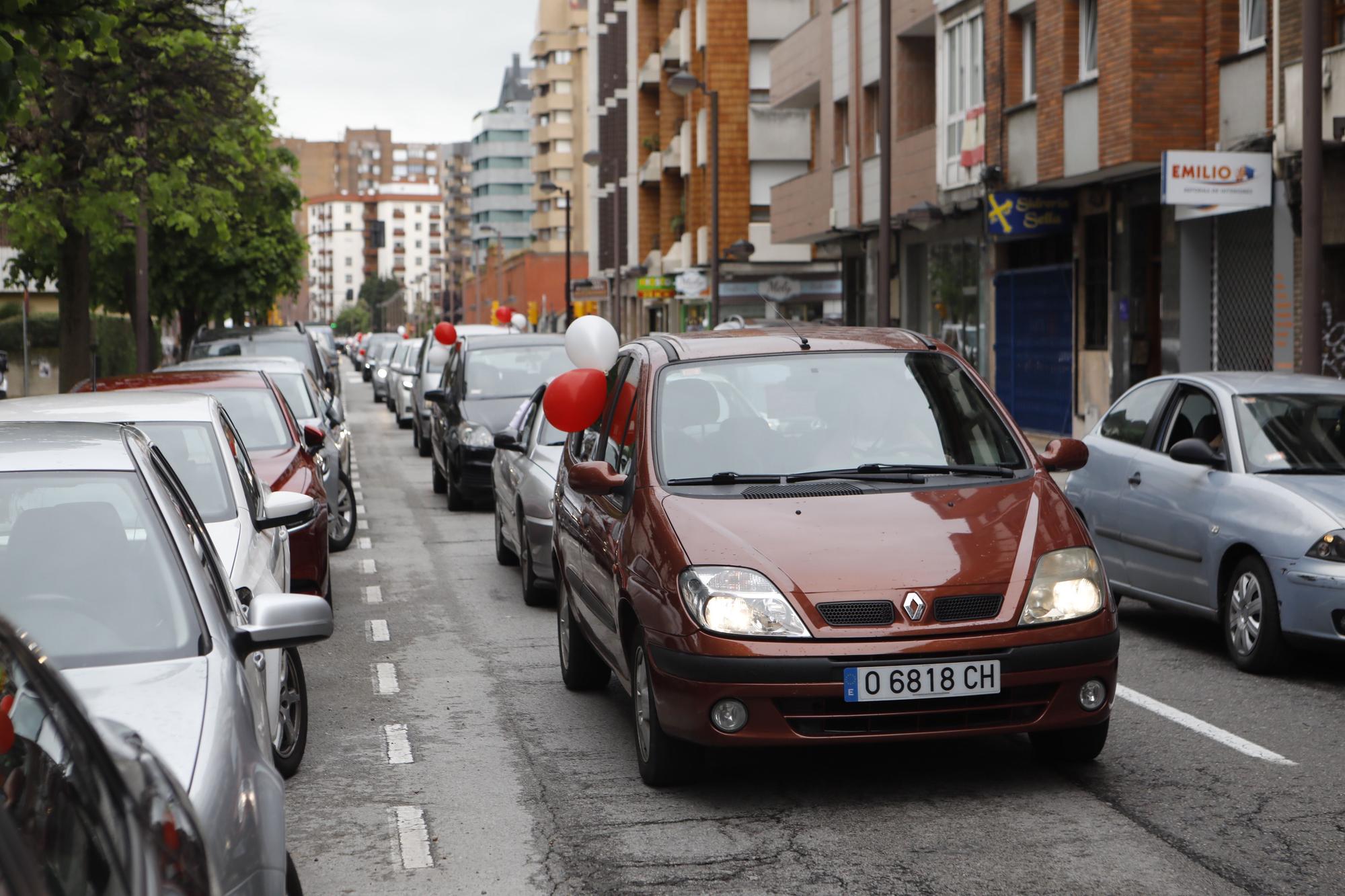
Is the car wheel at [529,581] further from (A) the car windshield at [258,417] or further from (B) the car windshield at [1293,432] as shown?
(B) the car windshield at [1293,432]

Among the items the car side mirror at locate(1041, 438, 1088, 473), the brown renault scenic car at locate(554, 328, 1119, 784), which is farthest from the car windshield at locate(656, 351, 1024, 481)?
the car side mirror at locate(1041, 438, 1088, 473)

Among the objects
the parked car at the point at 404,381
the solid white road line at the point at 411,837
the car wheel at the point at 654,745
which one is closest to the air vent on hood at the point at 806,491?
the car wheel at the point at 654,745

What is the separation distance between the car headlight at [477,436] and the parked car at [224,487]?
8349 millimetres

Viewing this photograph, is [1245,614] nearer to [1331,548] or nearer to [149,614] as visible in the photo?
[1331,548]

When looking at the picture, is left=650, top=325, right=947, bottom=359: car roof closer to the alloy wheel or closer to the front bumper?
the front bumper

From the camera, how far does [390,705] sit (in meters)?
8.35

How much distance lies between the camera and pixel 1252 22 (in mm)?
21047

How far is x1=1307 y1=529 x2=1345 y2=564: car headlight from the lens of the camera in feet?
27.1

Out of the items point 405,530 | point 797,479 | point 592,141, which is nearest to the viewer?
point 797,479

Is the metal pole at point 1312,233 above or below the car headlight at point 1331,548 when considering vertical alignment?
above

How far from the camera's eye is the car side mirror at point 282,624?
436 centimetres

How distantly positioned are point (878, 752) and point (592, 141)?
268 ft

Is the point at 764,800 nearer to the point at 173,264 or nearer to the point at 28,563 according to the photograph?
the point at 28,563

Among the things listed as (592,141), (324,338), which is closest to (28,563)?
(324,338)
